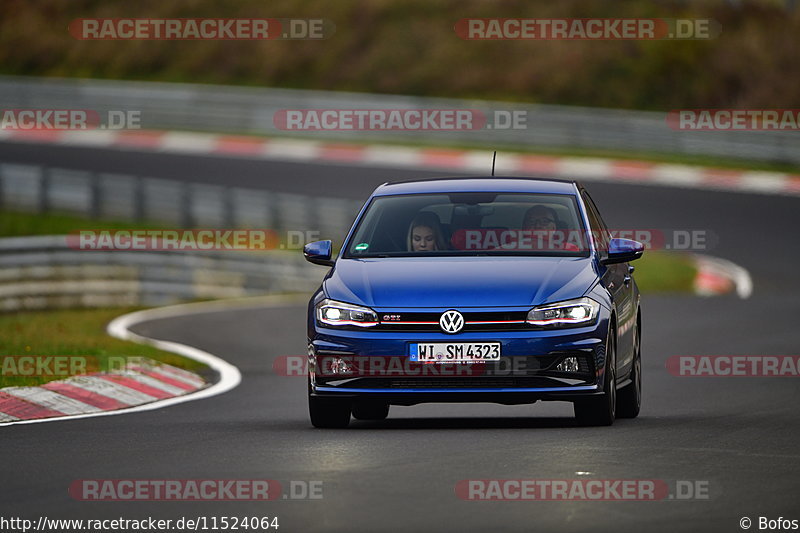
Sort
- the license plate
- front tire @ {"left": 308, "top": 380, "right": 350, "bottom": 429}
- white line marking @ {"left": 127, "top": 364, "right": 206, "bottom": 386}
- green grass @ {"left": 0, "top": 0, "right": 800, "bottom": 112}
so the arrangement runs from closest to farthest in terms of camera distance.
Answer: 1. the license plate
2. front tire @ {"left": 308, "top": 380, "right": 350, "bottom": 429}
3. white line marking @ {"left": 127, "top": 364, "right": 206, "bottom": 386}
4. green grass @ {"left": 0, "top": 0, "right": 800, "bottom": 112}

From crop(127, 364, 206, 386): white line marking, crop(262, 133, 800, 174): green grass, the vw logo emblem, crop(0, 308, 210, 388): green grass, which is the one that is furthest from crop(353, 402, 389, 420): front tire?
crop(262, 133, 800, 174): green grass

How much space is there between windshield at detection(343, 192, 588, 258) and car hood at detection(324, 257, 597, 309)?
0.71 ft

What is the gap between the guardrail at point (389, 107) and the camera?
42.0 meters

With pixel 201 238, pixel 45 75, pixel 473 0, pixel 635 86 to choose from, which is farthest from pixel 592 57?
pixel 201 238

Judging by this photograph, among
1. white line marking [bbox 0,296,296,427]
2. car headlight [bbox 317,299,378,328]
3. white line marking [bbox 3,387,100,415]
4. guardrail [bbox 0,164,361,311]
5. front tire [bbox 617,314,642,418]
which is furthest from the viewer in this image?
guardrail [bbox 0,164,361,311]

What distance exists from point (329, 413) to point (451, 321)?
1171mm

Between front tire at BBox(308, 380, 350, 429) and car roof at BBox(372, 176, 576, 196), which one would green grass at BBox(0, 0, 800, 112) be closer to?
car roof at BBox(372, 176, 576, 196)

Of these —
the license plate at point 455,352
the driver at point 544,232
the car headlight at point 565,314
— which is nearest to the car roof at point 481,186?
the driver at point 544,232

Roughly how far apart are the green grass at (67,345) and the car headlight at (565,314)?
179 inches

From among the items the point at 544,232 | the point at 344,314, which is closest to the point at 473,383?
the point at 344,314

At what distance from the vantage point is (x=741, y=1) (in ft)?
181

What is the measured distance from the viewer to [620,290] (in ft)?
38.2

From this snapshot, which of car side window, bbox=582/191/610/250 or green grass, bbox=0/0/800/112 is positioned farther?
green grass, bbox=0/0/800/112

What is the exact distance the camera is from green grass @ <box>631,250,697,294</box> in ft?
93.1
